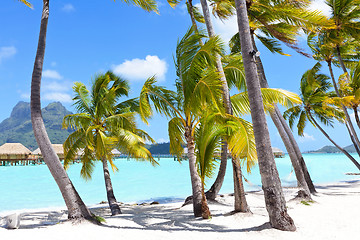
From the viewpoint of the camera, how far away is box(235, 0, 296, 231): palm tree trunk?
5.15 m

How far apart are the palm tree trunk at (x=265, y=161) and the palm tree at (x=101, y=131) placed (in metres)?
4.58

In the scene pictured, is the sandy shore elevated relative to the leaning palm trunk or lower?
lower

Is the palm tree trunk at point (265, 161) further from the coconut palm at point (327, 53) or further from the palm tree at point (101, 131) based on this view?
the coconut palm at point (327, 53)

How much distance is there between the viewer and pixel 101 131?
9.71m

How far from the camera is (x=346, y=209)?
7.71 metres

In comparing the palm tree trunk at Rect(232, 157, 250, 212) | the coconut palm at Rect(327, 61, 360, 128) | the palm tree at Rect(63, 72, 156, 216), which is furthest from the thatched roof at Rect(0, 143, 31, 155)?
the coconut palm at Rect(327, 61, 360, 128)

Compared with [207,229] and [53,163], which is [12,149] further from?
[207,229]

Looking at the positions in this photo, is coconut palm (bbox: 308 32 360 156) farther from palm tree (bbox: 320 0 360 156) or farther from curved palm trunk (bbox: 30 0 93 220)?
curved palm trunk (bbox: 30 0 93 220)

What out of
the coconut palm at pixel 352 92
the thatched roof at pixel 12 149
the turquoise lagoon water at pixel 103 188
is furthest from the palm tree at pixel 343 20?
the thatched roof at pixel 12 149

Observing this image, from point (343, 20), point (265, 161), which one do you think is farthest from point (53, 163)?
point (343, 20)

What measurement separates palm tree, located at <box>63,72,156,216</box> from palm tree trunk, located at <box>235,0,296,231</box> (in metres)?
4.58

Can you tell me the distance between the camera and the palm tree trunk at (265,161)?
16.9ft

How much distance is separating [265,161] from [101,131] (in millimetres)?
6316

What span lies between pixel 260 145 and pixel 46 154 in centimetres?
472
